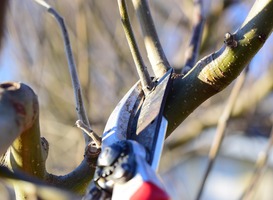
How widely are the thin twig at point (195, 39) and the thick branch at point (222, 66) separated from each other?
0.35 feet

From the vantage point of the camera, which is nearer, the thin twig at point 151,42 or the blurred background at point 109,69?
the thin twig at point 151,42

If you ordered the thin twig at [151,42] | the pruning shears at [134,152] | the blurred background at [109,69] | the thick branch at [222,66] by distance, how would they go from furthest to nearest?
the blurred background at [109,69] < the thin twig at [151,42] < the thick branch at [222,66] < the pruning shears at [134,152]

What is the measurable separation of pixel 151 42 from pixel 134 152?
0.32 m

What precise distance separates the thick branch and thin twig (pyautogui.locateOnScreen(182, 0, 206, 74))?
0.11 m

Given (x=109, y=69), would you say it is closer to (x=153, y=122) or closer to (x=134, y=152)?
(x=153, y=122)

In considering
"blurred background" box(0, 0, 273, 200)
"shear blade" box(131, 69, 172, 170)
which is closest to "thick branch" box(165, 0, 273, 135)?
"shear blade" box(131, 69, 172, 170)

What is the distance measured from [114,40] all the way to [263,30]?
1.90 meters

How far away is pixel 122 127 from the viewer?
604mm

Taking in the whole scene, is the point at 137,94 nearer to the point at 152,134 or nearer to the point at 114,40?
the point at 152,134

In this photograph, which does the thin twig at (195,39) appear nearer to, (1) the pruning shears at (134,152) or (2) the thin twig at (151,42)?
(2) the thin twig at (151,42)

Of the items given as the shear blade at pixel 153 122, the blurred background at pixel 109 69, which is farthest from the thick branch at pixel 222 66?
the blurred background at pixel 109 69

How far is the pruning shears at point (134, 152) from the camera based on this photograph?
0.43 m

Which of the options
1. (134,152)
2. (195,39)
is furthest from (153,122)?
(195,39)

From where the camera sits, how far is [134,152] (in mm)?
467
